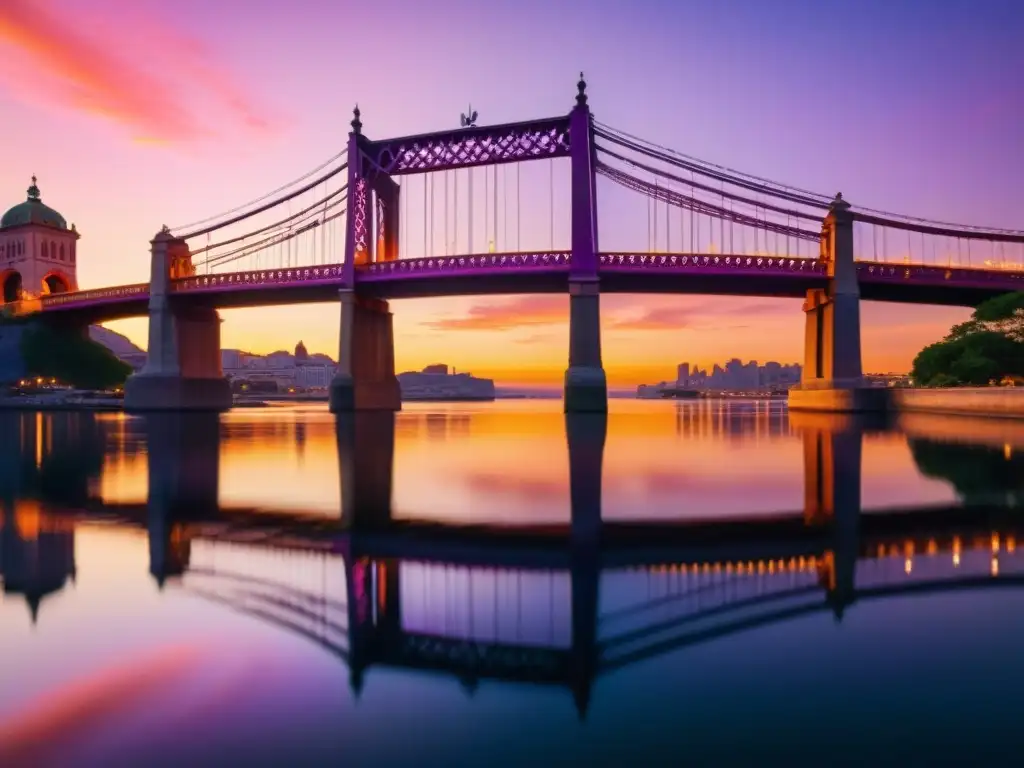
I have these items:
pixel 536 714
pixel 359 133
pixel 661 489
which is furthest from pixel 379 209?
pixel 536 714

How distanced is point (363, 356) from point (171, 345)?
17.3 metres

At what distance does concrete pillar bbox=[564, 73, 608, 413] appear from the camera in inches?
1570

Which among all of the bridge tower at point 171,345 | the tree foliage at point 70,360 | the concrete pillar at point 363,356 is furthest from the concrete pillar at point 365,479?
the tree foliage at point 70,360

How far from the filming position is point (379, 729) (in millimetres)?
3281

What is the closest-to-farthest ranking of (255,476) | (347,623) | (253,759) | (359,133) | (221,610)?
(253,759) < (347,623) < (221,610) < (255,476) < (359,133)

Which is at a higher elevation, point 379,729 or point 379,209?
point 379,209

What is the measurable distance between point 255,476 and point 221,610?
9.55 meters

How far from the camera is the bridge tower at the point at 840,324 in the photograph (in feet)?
141

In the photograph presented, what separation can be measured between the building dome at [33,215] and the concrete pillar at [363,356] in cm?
6122

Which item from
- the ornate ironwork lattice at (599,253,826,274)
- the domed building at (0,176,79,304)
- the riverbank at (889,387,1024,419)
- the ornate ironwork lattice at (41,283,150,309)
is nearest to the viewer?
the riverbank at (889,387,1024,419)

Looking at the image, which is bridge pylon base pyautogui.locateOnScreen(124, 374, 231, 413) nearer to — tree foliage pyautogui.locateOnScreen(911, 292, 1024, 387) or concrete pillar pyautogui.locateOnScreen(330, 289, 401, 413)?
concrete pillar pyautogui.locateOnScreen(330, 289, 401, 413)

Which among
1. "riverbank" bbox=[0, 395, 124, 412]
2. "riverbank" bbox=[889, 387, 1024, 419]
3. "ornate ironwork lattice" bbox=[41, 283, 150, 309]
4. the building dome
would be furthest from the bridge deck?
the building dome

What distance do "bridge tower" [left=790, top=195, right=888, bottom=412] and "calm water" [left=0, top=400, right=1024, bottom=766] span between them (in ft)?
114

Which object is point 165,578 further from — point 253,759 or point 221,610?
point 253,759
